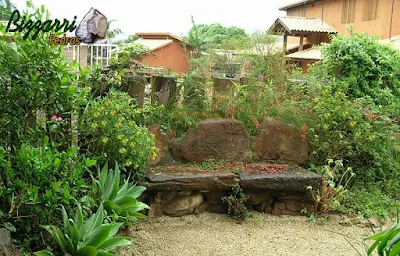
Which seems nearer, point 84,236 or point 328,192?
point 84,236

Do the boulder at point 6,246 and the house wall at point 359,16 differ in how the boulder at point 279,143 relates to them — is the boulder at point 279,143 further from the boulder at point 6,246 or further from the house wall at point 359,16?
the house wall at point 359,16

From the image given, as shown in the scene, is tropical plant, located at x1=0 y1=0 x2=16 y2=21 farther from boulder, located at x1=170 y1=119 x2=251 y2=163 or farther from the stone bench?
boulder, located at x1=170 y1=119 x2=251 y2=163

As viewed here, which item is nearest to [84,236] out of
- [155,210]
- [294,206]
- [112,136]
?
[112,136]

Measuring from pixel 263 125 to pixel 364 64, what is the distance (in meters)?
2.36

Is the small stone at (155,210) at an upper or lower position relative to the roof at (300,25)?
Result: lower

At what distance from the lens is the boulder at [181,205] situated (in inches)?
167

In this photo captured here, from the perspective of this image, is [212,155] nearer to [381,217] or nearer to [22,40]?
[381,217]

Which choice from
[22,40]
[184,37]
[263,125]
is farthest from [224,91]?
[184,37]

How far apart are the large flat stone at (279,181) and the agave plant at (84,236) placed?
1829 millimetres

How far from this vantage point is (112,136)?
3.76m

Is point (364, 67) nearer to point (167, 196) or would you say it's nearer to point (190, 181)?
point (190, 181)

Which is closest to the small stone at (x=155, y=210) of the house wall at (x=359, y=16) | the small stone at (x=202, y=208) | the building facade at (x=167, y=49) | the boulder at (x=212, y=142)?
the small stone at (x=202, y=208)

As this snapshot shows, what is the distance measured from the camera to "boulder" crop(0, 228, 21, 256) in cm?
212

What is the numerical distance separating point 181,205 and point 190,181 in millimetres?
298
